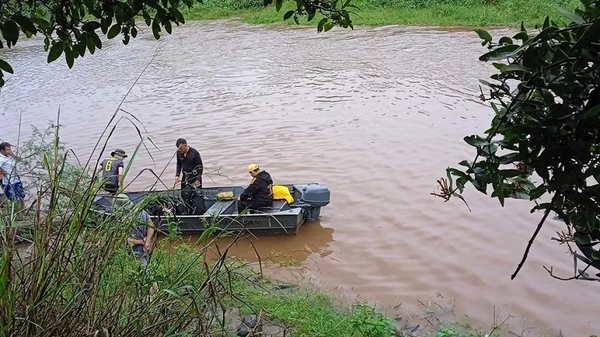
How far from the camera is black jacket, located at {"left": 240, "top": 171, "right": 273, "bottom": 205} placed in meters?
8.28

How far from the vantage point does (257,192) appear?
27.3 feet

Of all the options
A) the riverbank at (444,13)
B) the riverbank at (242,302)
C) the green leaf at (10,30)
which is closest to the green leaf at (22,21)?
the green leaf at (10,30)

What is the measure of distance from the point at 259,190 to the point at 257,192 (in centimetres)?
4

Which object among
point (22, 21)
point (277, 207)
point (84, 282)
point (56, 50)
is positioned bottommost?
point (277, 207)

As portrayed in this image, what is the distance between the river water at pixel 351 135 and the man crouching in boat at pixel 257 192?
62cm

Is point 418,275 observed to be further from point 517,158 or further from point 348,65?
point 348,65

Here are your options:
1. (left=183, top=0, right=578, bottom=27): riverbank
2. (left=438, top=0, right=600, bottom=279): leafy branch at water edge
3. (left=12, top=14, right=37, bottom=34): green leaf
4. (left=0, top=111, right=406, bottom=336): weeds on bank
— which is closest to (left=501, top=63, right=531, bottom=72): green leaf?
(left=438, top=0, right=600, bottom=279): leafy branch at water edge

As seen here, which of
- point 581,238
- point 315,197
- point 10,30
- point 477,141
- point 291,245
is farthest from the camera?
point 315,197

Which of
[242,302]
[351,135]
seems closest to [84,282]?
[242,302]

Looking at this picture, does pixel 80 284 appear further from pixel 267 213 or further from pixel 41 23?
pixel 267 213

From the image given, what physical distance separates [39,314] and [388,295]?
18.6 feet

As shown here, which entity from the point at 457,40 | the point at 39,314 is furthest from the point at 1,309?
the point at 457,40

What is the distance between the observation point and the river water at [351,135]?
746 centimetres

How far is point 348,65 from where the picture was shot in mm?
19266
